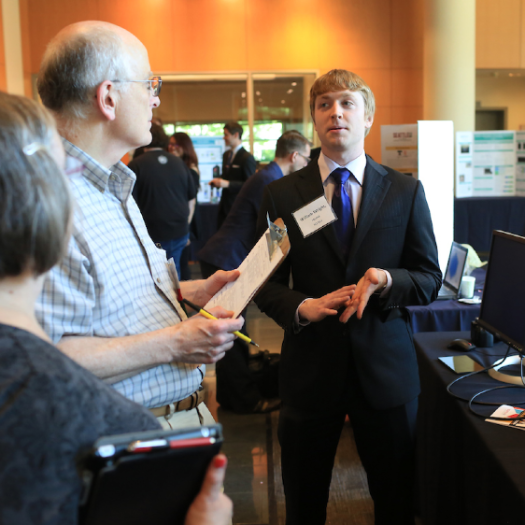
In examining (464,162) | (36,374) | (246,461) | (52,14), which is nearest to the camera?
(36,374)

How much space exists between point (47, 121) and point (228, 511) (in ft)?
1.72

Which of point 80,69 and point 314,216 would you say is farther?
point 314,216

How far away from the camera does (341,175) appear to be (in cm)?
169

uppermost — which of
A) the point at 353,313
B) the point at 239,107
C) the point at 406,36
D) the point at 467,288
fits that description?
Answer: the point at 406,36

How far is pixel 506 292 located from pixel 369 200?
1.80 feet

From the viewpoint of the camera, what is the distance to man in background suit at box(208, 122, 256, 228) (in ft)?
17.6

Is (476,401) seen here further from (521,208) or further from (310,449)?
(521,208)

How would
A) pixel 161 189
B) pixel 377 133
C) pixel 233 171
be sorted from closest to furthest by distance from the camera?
pixel 161 189, pixel 233 171, pixel 377 133

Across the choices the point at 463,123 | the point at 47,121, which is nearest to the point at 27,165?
the point at 47,121

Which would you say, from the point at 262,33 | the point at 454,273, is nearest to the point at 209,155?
the point at 262,33

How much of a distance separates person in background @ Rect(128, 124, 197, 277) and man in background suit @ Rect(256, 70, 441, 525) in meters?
2.70

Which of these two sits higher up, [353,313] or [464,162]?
[464,162]

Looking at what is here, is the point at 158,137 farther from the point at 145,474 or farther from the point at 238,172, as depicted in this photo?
the point at 145,474

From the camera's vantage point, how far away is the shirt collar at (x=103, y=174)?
111 cm
